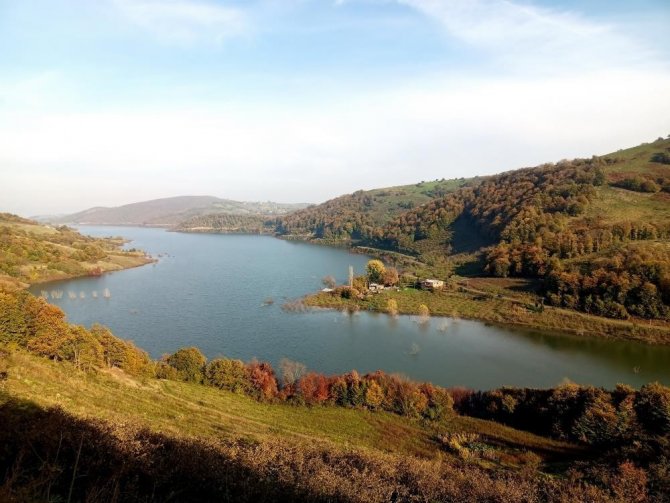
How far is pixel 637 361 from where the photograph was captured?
37906 mm

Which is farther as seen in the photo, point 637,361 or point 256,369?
point 637,361

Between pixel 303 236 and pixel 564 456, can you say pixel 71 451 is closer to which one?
pixel 564 456

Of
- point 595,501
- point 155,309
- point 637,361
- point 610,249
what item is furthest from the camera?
point 610,249

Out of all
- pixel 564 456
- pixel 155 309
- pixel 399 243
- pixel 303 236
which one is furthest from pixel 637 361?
pixel 303 236

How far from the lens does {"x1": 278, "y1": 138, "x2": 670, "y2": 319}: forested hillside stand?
48.6 m

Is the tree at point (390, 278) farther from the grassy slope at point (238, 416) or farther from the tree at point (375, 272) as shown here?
the grassy slope at point (238, 416)

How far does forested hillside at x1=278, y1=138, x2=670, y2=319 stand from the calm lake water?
8.87 metres

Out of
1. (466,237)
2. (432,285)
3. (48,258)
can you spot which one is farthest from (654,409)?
(48,258)

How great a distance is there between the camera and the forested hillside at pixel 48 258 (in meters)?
67.9

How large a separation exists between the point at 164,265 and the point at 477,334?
240 feet

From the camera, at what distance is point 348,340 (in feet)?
138

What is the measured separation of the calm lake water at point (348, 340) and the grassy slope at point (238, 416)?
8.66 m

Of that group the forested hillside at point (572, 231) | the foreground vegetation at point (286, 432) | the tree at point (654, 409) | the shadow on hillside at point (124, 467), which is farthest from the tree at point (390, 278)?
the shadow on hillside at point (124, 467)

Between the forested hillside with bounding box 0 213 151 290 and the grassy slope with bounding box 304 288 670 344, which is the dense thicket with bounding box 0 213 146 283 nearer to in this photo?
the forested hillside with bounding box 0 213 151 290
